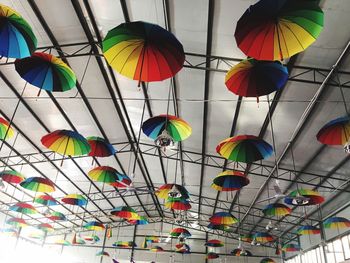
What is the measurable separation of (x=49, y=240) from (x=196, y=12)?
22227mm

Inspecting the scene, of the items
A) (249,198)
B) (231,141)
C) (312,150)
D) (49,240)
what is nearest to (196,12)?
(231,141)

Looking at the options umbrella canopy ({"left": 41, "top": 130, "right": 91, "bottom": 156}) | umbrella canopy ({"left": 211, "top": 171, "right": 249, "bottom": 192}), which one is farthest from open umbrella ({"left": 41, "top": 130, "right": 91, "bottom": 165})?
umbrella canopy ({"left": 211, "top": 171, "right": 249, "bottom": 192})

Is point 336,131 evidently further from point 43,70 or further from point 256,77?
point 43,70

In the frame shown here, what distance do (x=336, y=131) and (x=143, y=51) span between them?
12.6ft

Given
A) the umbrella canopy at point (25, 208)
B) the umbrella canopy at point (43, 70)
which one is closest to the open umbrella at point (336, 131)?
the umbrella canopy at point (43, 70)

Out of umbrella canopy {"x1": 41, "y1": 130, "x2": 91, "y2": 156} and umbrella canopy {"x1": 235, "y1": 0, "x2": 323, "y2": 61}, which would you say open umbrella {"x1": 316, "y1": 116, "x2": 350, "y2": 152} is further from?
umbrella canopy {"x1": 41, "y1": 130, "x2": 91, "y2": 156}

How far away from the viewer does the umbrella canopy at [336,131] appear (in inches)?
204

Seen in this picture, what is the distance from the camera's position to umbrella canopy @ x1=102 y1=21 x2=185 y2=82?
328 cm

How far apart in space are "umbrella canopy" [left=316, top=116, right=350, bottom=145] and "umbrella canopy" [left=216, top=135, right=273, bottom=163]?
1.02m

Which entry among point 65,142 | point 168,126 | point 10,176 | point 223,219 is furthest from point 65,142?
point 223,219

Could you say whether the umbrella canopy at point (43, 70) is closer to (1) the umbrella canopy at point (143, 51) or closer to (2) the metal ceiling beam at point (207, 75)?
(1) the umbrella canopy at point (143, 51)

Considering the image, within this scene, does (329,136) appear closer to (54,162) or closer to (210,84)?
(210,84)

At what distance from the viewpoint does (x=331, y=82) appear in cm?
730

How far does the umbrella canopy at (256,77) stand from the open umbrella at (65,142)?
11.1 ft
